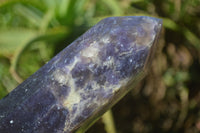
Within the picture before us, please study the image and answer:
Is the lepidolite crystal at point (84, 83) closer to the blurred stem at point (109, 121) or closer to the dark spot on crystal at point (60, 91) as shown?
the dark spot on crystal at point (60, 91)

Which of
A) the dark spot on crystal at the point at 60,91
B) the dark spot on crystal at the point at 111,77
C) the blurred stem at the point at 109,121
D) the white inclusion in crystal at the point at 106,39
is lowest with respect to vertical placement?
the blurred stem at the point at 109,121

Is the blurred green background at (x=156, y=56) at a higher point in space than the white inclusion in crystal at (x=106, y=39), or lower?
lower

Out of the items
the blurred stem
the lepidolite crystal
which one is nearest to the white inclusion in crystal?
the lepidolite crystal

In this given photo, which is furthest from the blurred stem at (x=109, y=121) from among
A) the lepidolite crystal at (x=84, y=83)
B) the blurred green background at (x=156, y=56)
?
the lepidolite crystal at (x=84, y=83)

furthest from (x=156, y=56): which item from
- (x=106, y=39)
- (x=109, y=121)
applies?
(x=106, y=39)

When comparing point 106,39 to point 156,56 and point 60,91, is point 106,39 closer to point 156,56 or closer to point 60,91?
point 60,91

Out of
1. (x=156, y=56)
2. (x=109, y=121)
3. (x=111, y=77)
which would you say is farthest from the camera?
(x=156, y=56)

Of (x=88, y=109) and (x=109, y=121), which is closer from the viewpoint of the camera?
(x=88, y=109)

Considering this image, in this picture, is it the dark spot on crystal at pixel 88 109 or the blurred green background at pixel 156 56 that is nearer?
the dark spot on crystal at pixel 88 109
